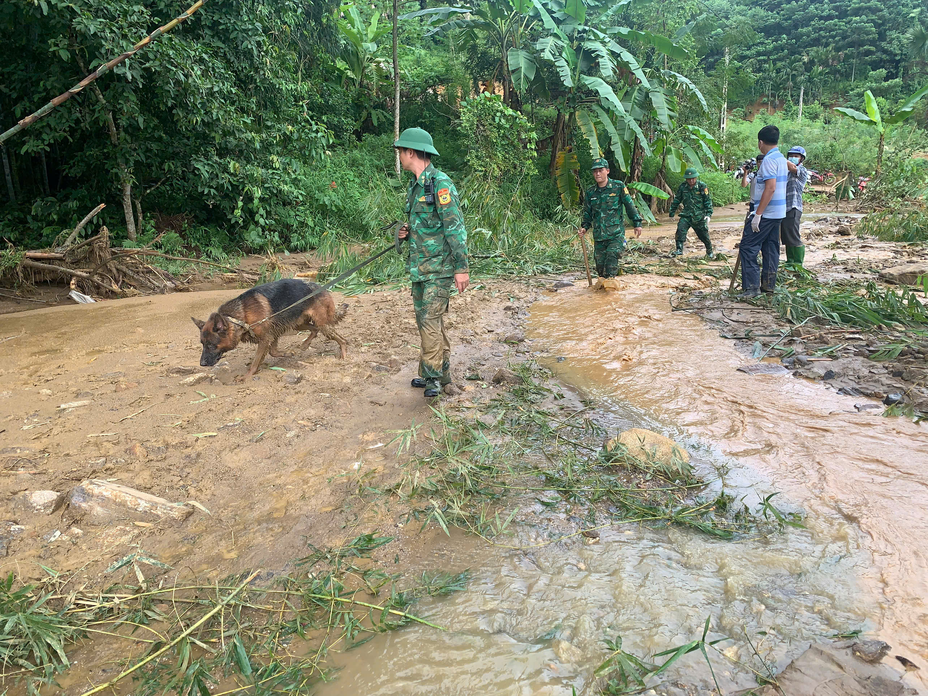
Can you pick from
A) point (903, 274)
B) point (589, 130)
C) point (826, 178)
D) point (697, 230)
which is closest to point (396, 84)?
point (589, 130)

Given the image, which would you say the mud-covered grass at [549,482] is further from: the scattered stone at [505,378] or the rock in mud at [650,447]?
the scattered stone at [505,378]

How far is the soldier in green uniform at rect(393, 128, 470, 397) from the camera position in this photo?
4.32 meters

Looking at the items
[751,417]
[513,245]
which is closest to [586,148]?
[513,245]

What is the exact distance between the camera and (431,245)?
4.41 metres

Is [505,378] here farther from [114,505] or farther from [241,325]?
[114,505]

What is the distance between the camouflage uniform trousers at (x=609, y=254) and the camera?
859cm

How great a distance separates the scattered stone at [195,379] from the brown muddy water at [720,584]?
3.02m

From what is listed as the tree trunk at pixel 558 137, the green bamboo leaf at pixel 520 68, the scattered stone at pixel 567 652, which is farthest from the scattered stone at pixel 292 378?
the tree trunk at pixel 558 137

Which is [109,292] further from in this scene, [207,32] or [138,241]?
[207,32]

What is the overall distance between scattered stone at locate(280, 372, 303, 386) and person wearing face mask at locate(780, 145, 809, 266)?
695 centimetres

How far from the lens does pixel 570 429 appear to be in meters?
4.09

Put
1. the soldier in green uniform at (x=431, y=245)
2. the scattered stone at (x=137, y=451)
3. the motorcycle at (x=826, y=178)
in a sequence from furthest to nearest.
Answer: the motorcycle at (x=826, y=178), the soldier in green uniform at (x=431, y=245), the scattered stone at (x=137, y=451)

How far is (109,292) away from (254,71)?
4616 mm

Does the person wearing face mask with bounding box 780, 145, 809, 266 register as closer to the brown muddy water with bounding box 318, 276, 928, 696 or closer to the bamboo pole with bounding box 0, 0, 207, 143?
the brown muddy water with bounding box 318, 276, 928, 696
